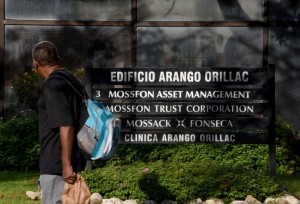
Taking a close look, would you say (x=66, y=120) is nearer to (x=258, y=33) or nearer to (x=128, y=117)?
(x=128, y=117)

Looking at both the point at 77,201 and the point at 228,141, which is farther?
the point at 228,141

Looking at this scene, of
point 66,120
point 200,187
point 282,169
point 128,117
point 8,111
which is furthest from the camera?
point 8,111

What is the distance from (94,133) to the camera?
19.8ft

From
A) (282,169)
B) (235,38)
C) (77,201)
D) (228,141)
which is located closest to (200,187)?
(228,141)

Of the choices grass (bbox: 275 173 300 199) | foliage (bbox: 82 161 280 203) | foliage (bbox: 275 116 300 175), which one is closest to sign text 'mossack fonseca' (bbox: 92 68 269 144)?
foliage (bbox: 82 161 280 203)

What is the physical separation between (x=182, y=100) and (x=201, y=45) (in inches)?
195

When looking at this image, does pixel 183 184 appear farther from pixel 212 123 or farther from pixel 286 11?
pixel 286 11

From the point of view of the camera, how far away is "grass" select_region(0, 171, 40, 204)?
9656 millimetres

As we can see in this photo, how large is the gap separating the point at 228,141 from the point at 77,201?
4219 millimetres

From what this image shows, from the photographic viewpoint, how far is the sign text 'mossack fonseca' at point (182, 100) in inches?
387

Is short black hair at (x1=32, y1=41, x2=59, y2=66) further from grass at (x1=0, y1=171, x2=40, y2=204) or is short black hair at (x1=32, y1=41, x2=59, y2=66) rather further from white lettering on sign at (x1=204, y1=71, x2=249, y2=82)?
white lettering on sign at (x1=204, y1=71, x2=249, y2=82)

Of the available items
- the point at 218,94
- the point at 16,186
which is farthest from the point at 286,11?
the point at 16,186

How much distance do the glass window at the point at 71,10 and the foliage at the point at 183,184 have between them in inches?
223

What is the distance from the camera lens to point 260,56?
14.8 m
